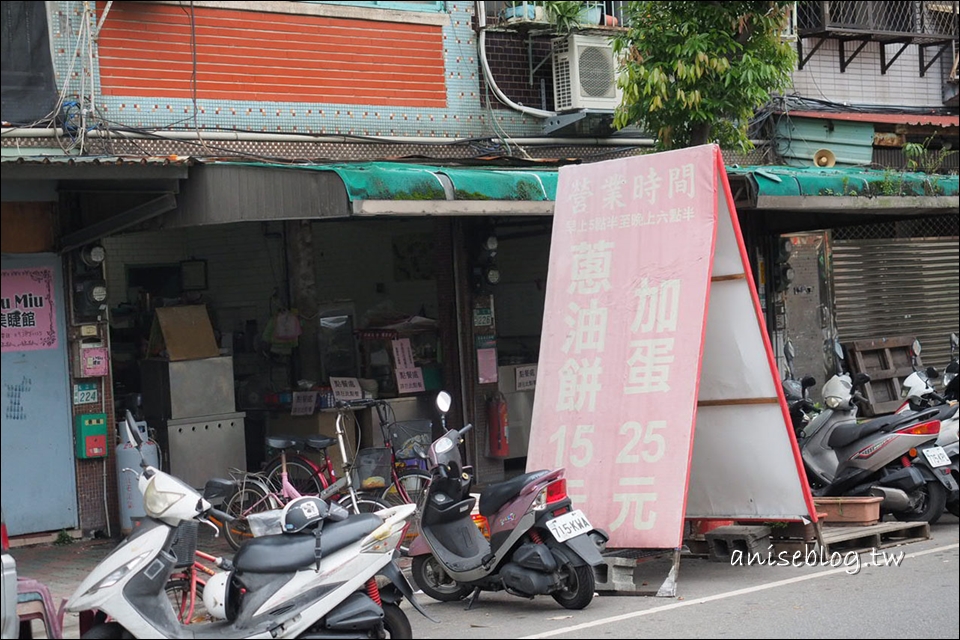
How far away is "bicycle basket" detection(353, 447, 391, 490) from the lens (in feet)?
36.7

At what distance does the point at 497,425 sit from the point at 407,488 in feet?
9.10

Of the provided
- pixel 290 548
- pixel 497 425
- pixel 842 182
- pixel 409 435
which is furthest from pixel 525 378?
pixel 290 548

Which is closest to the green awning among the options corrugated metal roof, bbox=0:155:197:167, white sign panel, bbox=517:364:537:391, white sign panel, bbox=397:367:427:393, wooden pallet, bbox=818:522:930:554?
corrugated metal roof, bbox=0:155:197:167

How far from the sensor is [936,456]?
10.5 metres

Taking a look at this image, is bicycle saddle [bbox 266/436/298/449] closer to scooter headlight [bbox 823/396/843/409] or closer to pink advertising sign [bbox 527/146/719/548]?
pink advertising sign [bbox 527/146/719/548]

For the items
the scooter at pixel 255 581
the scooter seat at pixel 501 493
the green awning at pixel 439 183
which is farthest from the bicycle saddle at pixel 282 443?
the scooter at pixel 255 581

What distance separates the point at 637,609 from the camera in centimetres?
809

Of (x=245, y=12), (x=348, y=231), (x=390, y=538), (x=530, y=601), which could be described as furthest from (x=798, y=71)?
(x=390, y=538)

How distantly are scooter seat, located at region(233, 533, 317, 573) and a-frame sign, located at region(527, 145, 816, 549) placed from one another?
2.68m

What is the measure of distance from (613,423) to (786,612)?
1923mm

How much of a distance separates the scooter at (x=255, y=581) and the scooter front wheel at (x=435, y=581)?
5.04 ft

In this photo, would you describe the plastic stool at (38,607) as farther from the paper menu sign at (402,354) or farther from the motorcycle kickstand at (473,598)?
the paper menu sign at (402,354)

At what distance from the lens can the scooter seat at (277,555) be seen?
6883mm

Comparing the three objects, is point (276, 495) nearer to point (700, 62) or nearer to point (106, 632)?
point (106, 632)
